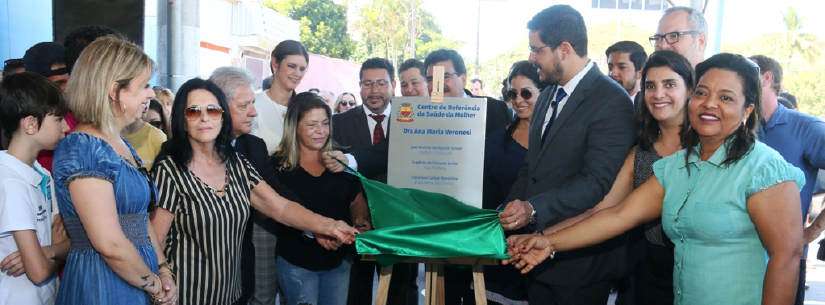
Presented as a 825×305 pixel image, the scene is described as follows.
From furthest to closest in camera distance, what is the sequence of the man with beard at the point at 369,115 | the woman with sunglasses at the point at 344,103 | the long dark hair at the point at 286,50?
the woman with sunglasses at the point at 344,103 < the long dark hair at the point at 286,50 < the man with beard at the point at 369,115

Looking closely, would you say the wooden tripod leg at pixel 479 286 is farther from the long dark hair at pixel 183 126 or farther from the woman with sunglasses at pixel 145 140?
the woman with sunglasses at pixel 145 140

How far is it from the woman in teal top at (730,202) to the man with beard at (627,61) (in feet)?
7.42

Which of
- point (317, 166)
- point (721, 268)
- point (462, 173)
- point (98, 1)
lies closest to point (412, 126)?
point (462, 173)

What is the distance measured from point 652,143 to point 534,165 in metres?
0.60

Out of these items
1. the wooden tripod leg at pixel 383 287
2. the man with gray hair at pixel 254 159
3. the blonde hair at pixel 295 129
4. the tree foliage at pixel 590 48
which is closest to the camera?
the wooden tripod leg at pixel 383 287

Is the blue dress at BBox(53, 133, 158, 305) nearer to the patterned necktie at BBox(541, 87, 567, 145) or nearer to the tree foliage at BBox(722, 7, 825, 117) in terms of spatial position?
the patterned necktie at BBox(541, 87, 567, 145)

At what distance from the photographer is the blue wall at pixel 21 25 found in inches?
233

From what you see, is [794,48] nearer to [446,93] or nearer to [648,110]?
[446,93]

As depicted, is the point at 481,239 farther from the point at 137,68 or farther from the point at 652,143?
the point at 137,68

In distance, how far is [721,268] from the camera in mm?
2031

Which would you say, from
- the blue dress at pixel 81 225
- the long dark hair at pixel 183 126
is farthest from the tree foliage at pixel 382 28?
the blue dress at pixel 81 225

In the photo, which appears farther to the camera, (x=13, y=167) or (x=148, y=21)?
(x=148, y=21)

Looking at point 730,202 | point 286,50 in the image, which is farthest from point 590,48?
point 730,202

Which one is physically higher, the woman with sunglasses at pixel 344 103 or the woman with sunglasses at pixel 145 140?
the woman with sunglasses at pixel 344 103
